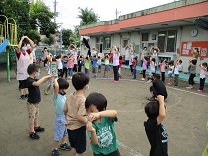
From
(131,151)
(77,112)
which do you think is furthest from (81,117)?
(131,151)

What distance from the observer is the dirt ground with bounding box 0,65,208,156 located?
3347 mm

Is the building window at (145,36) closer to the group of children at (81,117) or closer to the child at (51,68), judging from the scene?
the child at (51,68)

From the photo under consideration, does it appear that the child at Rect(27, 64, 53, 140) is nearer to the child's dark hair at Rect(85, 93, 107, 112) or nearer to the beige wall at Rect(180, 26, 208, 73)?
the child's dark hair at Rect(85, 93, 107, 112)

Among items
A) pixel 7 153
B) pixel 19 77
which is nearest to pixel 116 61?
pixel 19 77

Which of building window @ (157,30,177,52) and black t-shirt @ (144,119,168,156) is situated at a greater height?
building window @ (157,30,177,52)

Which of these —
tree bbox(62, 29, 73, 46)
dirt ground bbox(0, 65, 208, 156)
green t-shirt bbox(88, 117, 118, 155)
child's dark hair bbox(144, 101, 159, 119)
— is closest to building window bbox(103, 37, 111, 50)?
dirt ground bbox(0, 65, 208, 156)

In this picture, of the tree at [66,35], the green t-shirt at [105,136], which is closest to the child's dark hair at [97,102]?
the green t-shirt at [105,136]

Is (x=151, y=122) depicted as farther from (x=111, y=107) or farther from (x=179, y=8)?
(x=179, y=8)

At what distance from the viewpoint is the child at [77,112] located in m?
2.29

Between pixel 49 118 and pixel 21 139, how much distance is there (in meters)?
1.10

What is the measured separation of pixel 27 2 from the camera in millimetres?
17250

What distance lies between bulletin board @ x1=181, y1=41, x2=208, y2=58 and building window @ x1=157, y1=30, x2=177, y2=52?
102cm

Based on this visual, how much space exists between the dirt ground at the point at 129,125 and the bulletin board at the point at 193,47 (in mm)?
5508

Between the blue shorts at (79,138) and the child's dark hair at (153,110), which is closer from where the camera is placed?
the child's dark hair at (153,110)
